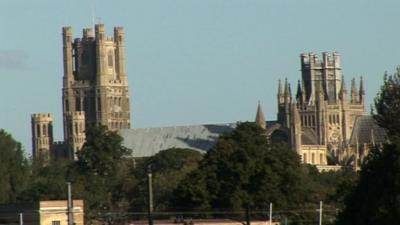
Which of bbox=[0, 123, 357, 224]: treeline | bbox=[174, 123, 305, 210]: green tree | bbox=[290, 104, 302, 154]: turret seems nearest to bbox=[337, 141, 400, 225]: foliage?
bbox=[0, 123, 357, 224]: treeline

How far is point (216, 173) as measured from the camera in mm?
87875

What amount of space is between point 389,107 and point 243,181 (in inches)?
258

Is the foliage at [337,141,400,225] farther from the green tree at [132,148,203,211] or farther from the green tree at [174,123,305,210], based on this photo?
the green tree at [132,148,203,211]

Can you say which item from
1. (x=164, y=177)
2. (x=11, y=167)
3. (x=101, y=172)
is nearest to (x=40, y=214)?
(x=11, y=167)

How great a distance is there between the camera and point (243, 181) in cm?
8644

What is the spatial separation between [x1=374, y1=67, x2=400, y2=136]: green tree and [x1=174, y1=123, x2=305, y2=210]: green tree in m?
3.98

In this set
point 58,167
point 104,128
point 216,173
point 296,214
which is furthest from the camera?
point 104,128

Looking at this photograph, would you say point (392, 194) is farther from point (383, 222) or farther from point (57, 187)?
point (57, 187)

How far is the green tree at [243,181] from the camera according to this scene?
85938mm

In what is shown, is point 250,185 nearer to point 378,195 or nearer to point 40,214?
point 40,214

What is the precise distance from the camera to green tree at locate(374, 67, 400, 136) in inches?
3428

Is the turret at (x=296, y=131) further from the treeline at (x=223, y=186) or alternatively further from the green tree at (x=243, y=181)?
the green tree at (x=243, y=181)

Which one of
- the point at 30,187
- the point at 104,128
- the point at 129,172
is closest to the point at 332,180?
the point at 30,187

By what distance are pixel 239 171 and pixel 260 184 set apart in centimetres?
96
